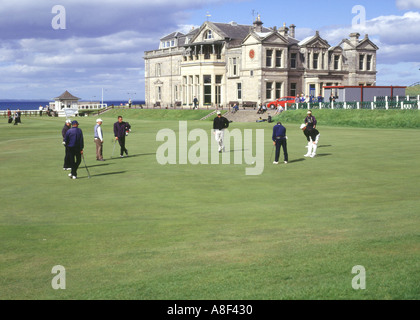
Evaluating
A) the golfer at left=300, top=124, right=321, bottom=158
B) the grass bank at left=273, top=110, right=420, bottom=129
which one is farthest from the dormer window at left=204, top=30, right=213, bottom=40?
the golfer at left=300, top=124, right=321, bottom=158

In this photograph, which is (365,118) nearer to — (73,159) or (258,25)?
(258,25)

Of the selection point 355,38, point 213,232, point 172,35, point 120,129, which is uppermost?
point 172,35

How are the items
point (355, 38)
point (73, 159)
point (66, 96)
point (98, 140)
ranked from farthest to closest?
point (66, 96)
point (355, 38)
point (98, 140)
point (73, 159)

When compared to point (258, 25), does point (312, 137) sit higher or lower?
lower

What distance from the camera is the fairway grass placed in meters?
7.23

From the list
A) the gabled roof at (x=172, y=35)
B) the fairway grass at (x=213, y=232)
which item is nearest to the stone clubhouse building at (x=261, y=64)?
the gabled roof at (x=172, y=35)

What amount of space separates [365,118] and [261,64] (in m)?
24.0

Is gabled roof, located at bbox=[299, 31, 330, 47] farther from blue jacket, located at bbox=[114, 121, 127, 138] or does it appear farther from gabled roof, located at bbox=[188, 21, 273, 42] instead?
blue jacket, located at bbox=[114, 121, 127, 138]

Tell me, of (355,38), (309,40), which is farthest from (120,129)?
(355,38)

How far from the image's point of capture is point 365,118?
48.0 metres

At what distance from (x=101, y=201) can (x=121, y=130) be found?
10.3 metres

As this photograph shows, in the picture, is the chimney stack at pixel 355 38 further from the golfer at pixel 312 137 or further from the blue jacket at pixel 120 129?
the blue jacket at pixel 120 129

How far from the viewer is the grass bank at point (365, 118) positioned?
44.8 metres

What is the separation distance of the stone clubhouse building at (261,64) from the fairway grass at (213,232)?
166ft
